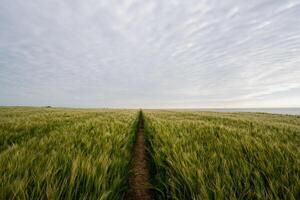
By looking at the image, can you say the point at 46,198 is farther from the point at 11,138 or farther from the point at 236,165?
the point at 11,138

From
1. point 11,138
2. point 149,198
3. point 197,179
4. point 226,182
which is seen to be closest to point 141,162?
point 149,198

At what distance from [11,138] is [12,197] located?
10.1 ft

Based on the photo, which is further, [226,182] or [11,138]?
[11,138]

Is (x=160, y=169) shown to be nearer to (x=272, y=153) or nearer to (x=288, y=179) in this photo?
(x=288, y=179)

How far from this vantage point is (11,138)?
3078 millimetres

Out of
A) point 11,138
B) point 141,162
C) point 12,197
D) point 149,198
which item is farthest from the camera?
point 11,138

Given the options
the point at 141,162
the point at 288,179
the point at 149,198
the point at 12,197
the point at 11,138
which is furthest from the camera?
the point at 11,138

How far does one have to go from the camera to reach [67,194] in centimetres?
106

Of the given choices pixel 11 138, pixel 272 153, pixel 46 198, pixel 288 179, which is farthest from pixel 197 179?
pixel 11 138

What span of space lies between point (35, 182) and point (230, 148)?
255 centimetres

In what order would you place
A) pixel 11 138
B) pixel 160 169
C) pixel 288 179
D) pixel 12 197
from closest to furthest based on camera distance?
pixel 12 197
pixel 288 179
pixel 160 169
pixel 11 138

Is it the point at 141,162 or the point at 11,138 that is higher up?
the point at 11,138

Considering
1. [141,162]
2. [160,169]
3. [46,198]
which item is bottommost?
[141,162]

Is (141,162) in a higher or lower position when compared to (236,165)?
lower
